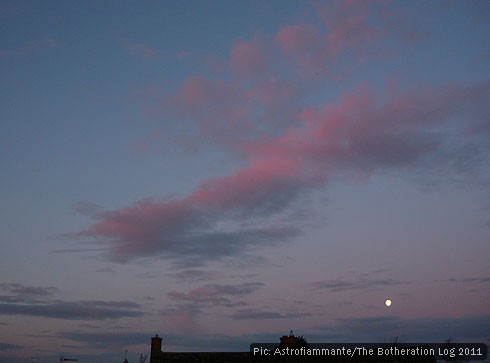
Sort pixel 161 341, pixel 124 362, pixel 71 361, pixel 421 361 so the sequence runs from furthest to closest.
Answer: pixel 71 361 < pixel 124 362 < pixel 161 341 < pixel 421 361

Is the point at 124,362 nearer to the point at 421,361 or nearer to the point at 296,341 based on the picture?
the point at 296,341

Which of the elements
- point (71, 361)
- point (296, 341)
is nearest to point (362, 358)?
point (296, 341)

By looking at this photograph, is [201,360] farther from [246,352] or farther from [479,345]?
[479,345]

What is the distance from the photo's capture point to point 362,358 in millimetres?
45750

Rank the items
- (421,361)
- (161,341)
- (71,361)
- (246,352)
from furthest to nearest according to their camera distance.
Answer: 1. (71,361)
2. (161,341)
3. (246,352)
4. (421,361)

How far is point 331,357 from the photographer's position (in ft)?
153

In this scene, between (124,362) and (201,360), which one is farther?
(124,362)

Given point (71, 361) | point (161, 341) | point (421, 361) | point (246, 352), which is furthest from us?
point (71, 361)

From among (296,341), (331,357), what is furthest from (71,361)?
(331,357)

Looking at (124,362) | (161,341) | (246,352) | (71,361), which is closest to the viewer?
(246,352)

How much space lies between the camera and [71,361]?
7294 centimetres

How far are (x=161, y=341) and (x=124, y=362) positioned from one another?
9.49m

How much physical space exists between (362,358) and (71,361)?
133 feet

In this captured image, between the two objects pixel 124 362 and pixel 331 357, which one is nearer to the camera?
pixel 331 357
